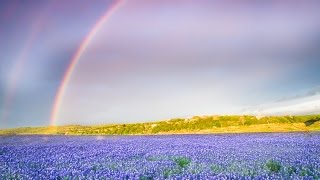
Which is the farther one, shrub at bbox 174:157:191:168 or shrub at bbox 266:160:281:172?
shrub at bbox 174:157:191:168

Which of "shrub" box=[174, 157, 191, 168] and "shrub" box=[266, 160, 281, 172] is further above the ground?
"shrub" box=[174, 157, 191, 168]

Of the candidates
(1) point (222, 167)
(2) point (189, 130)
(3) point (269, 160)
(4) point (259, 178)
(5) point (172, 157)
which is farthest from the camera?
(2) point (189, 130)

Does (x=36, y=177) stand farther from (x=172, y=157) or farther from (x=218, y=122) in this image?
(x=218, y=122)

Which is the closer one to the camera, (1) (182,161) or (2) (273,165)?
(2) (273,165)

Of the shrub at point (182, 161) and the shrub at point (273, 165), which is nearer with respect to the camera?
the shrub at point (273, 165)

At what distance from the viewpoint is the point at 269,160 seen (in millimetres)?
9602

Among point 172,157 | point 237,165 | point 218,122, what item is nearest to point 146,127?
point 218,122

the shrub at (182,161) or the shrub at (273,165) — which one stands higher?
the shrub at (182,161)

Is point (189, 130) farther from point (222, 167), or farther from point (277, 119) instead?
point (222, 167)

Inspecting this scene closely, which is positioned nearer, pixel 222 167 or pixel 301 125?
pixel 222 167

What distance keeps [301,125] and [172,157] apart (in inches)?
1045

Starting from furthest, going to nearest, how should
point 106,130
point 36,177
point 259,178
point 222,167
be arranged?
point 106,130 → point 222,167 → point 36,177 → point 259,178

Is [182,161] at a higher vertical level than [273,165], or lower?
higher

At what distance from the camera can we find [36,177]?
22.1 feet
